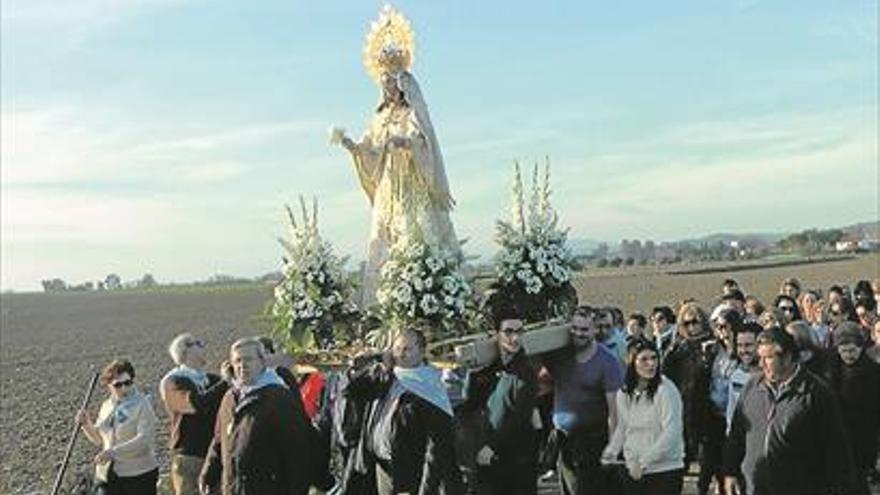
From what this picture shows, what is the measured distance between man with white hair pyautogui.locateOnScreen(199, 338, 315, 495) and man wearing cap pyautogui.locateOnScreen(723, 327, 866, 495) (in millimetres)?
2557

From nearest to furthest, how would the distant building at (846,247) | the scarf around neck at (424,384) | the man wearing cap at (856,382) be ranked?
1. the scarf around neck at (424,384)
2. the man wearing cap at (856,382)
3. the distant building at (846,247)

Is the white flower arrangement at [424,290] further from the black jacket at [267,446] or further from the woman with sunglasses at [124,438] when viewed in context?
the black jacket at [267,446]

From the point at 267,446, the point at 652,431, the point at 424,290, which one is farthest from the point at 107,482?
the point at 652,431

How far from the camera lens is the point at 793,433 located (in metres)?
6.54

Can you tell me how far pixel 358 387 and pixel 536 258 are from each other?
2.83m

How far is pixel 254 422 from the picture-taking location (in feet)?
22.2

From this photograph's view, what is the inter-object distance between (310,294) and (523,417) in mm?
3362

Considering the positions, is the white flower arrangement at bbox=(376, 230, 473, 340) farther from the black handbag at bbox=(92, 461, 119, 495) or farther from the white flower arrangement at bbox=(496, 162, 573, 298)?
the black handbag at bbox=(92, 461, 119, 495)

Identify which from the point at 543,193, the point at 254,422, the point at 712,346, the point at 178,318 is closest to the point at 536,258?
the point at 543,193

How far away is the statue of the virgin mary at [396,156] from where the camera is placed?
1251cm

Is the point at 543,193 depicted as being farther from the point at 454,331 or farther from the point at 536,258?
the point at 454,331

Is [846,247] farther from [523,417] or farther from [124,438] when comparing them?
[124,438]

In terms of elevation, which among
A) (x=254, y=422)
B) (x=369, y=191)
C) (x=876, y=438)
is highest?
(x=369, y=191)

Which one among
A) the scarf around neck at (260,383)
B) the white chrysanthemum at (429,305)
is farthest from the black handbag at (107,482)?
the white chrysanthemum at (429,305)
